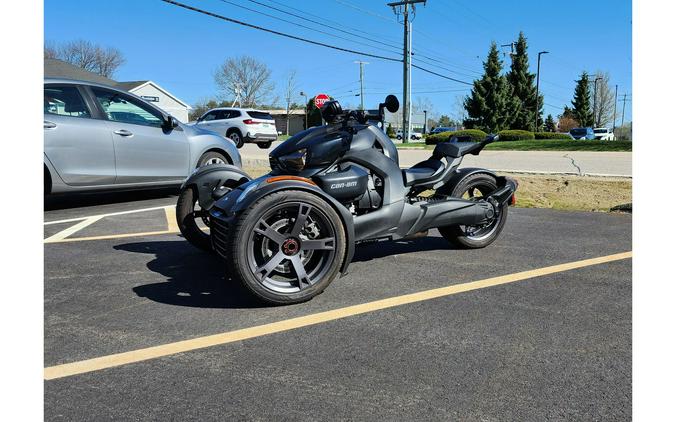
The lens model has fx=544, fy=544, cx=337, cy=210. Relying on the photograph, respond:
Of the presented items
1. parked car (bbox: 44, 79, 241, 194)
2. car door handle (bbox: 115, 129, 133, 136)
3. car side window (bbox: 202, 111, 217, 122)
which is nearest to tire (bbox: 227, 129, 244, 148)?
car side window (bbox: 202, 111, 217, 122)

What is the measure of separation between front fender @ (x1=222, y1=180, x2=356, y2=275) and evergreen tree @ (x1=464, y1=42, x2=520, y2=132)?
5055 cm

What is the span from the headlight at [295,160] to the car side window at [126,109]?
4346 mm

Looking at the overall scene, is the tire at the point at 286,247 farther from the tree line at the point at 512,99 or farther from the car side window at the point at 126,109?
the tree line at the point at 512,99

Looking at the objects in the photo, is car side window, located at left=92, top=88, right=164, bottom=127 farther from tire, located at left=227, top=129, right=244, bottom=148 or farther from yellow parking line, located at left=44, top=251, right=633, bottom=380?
tire, located at left=227, top=129, right=244, bottom=148

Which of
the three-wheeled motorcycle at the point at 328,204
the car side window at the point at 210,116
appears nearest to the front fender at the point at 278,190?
the three-wheeled motorcycle at the point at 328,204

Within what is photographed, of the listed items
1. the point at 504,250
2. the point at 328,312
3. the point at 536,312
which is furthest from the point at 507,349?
the point at 504,250

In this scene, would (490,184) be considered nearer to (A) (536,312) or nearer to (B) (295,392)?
(A) (536,312)

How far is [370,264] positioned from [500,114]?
51.7 metres

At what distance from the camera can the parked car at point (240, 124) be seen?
83.7 ft

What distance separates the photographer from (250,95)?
78375mm

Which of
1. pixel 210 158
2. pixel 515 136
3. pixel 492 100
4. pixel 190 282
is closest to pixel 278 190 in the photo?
pixel 190 282

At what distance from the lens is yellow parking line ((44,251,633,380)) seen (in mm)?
2641

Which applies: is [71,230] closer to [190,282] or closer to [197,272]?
[197,272]

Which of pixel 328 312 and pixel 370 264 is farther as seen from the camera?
pixel 370 264
